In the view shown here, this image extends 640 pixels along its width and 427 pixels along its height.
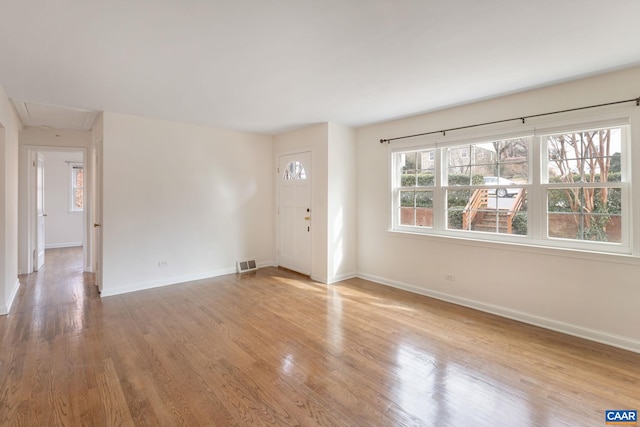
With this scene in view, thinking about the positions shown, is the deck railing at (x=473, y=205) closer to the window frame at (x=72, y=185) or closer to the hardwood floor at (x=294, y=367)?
the hardwood floor at (x=294, y=367)

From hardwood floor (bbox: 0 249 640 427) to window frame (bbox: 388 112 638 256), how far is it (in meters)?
0.92

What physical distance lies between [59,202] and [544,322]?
34.2 ft

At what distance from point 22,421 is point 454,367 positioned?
2.93 meters

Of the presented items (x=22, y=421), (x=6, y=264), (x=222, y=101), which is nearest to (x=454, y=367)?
(x=22, y=421)

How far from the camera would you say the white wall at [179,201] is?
4.23 m

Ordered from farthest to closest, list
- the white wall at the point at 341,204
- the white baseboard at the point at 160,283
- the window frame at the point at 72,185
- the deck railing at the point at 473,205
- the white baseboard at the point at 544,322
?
the window frame at the point at 72,185, the white wall at the point at 341,204, the white baseboard at the point at 160,283, the deck railing at the point at 473,205, the white baseboard at the point at 544,322

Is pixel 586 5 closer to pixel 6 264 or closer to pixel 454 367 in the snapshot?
pixel 454 367

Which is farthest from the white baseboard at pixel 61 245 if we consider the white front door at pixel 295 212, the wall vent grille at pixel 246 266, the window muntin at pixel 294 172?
the window muntin at pixel 294 172

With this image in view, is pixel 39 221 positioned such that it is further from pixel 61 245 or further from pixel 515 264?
pixel 515 264

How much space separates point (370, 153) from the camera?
493 centimetres

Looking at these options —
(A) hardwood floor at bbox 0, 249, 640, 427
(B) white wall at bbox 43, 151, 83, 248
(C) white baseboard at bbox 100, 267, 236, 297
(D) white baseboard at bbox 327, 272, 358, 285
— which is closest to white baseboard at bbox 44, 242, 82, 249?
(B) white wall at bbox 43, 151, 83, 248

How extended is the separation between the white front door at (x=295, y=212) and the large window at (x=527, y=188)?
5.24 feet

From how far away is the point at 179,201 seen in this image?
4.77 meters

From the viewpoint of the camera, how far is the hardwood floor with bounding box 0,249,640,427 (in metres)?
1.93
